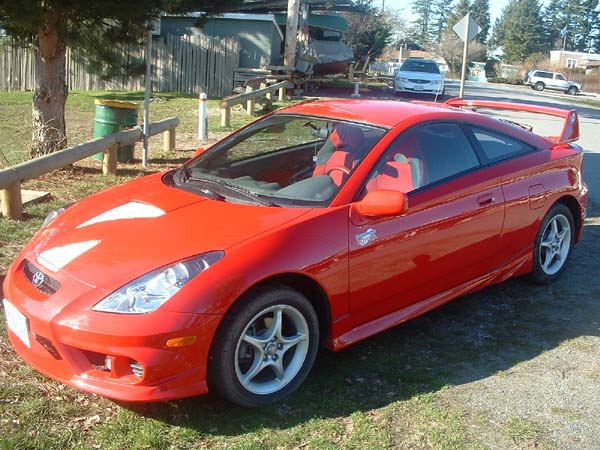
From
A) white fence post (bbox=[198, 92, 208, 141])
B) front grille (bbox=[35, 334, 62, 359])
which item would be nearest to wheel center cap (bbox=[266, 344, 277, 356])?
front grille (bbox=[35, 334, 62, 359])

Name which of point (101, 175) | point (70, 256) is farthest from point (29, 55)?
point (70, 256)

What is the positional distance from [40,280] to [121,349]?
2.35 ft

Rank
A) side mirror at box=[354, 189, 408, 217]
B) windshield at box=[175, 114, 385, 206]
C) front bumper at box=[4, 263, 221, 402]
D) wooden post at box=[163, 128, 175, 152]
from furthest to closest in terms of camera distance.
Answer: wooden post at box=[163, 128, 175, 152] → windshield at box=[175, 114, 385, 206] → side mirror at box=[354, 189, 408, 217] → front bumper at box=[4, 263, 221, 402]

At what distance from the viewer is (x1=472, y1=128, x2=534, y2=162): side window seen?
4773 millimetres

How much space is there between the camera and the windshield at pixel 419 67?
2798 centimetres

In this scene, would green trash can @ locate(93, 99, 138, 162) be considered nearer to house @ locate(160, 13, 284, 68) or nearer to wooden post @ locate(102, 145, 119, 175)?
wooden post @ locate(102, 145, 119, 175)

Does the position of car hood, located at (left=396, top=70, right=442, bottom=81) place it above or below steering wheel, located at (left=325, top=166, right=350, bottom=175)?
above

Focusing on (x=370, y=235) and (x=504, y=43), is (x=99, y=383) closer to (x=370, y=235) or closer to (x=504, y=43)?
(x=370, y=235)

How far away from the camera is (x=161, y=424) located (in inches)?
126

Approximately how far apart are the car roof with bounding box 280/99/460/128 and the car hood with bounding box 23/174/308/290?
1063mm

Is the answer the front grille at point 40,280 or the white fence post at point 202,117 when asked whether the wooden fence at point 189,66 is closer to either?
the white fence post at point 202,117

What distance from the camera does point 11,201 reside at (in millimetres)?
6098

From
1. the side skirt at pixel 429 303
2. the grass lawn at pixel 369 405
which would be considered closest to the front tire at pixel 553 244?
the side skirt at pixel 429 303

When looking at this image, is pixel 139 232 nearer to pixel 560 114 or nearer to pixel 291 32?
pixel 560 114
